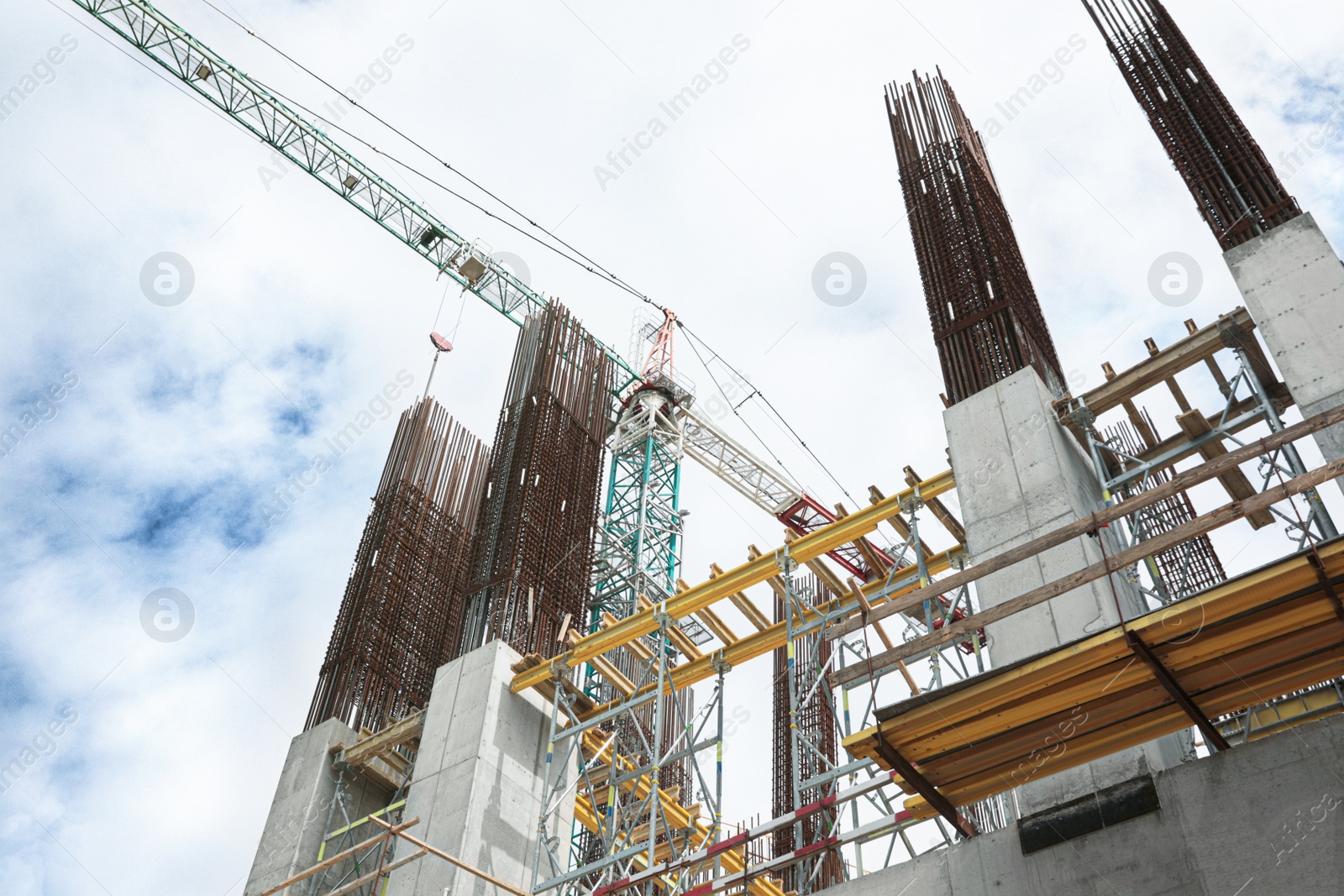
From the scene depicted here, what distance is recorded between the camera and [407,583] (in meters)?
24.5

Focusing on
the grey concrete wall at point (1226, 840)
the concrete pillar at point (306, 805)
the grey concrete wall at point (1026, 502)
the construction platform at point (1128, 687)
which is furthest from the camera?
the concrete pillar at point (306, 805)

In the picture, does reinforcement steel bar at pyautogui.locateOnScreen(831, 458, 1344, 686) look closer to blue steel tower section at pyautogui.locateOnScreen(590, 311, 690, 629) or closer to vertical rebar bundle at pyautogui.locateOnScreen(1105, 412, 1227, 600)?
vertical rebar bundle at pyautogui.locateOnScreen(1105, 412, 1227, 600)

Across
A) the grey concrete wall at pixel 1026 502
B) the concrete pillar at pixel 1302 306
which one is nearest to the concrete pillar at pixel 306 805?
the grey concrete wall at pixel 1026 502

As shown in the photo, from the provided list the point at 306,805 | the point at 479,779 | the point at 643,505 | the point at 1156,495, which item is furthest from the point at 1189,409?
the point at 643,505

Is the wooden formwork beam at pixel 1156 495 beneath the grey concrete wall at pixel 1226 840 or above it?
above

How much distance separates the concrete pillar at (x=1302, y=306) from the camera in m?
13.0

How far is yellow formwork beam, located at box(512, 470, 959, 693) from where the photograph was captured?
1645 centimetres

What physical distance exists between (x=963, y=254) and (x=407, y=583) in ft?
43.7

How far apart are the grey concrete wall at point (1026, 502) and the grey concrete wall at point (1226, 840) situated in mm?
2339

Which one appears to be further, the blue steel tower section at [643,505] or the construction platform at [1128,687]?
the blue steel tower section at [643,505]

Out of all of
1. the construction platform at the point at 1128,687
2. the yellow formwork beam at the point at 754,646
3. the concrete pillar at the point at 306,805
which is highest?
the yellow formwork beam at the point at 754,646

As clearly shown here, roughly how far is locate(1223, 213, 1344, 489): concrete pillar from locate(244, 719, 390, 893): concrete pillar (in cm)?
1634

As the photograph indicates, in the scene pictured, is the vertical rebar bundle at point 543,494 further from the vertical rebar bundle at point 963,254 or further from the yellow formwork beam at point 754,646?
the vertical rebar bundle at point 963,254

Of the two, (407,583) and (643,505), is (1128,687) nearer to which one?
(407,583)
